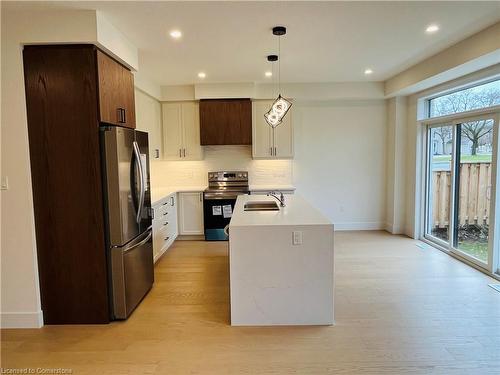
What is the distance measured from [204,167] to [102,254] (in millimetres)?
3492

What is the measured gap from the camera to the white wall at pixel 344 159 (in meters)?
6.10

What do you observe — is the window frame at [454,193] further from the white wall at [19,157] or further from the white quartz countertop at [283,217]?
the white wall at [19,157]

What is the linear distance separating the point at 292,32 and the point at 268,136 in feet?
8.83

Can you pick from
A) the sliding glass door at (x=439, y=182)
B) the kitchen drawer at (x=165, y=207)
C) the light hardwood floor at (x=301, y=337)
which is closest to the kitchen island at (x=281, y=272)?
the light hardwood floor at (x=301, y=337)

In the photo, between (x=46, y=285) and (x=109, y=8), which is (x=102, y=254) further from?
(x=109, y=8)

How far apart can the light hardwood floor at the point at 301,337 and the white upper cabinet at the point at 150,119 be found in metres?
2.34

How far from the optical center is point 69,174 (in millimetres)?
2787

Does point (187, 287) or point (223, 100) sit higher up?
point (223, 100)

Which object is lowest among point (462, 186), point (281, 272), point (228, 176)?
point (281, 272)

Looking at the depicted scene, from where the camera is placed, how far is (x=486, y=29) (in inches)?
126

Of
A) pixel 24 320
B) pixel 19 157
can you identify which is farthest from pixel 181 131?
pixel 24 320

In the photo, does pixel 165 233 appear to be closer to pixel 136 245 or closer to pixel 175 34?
pixel 136 245

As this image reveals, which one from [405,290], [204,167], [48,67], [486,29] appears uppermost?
[486,29]

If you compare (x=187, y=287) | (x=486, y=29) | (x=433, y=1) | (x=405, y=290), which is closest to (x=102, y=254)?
(x=187, y=287)
